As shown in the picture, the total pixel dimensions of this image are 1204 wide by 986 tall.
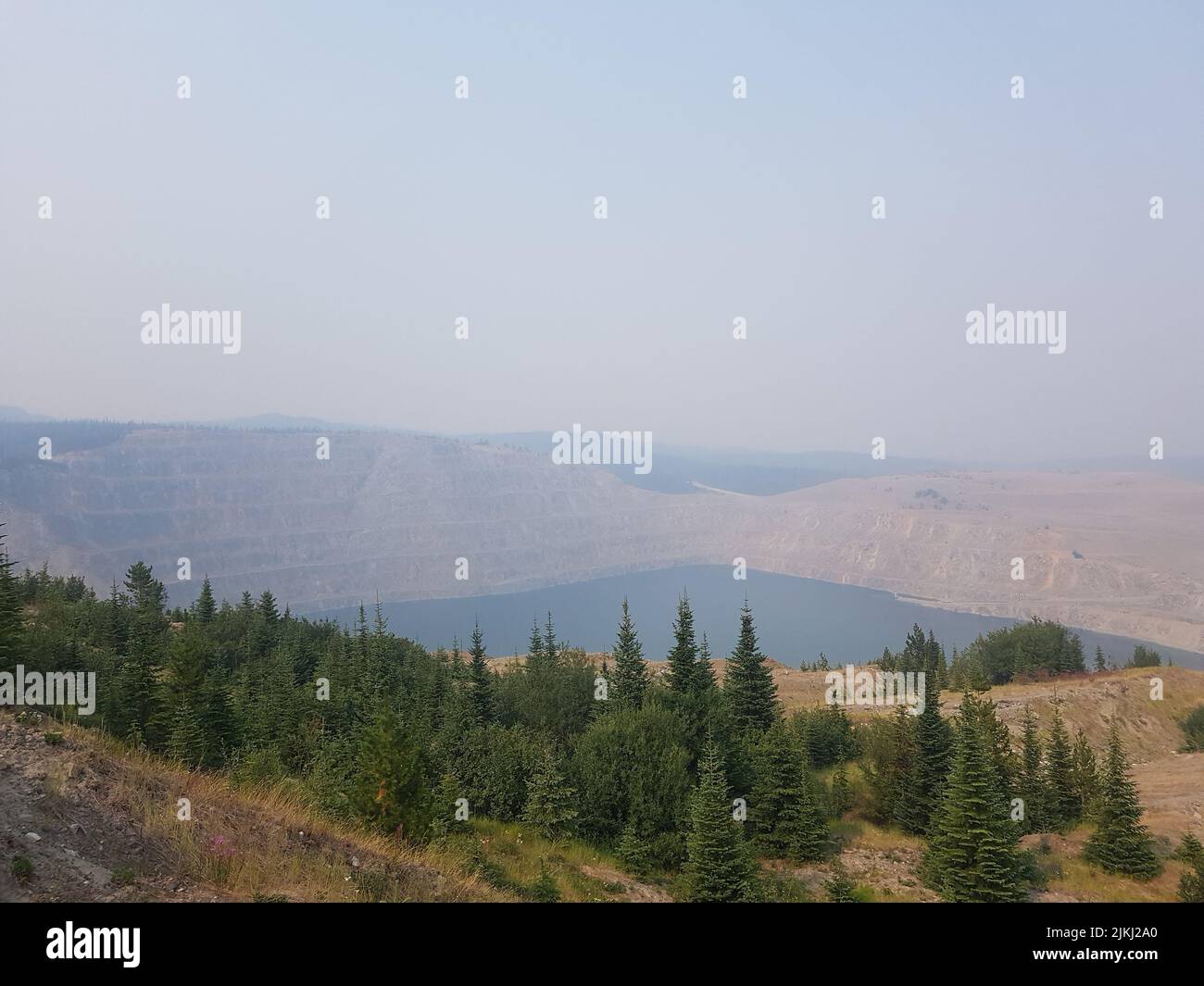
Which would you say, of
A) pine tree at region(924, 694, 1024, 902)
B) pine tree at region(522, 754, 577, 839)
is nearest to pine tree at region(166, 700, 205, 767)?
pine tree at region(522, 754, 577, 839)

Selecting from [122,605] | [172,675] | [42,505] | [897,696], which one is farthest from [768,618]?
[42,505]

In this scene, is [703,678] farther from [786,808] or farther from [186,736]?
[186,736]

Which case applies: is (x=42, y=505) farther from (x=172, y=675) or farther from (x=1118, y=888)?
(x=1118, y=888)

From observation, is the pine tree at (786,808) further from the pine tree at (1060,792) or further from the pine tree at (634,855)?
the pine tree at (1060,792)

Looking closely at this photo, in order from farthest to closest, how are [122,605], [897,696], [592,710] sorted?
[897,696] < [122,605] < [592,710]

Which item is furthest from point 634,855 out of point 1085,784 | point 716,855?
point 1085,784

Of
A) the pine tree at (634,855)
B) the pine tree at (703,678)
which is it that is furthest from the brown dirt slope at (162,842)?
the pine tree at (703,678)
